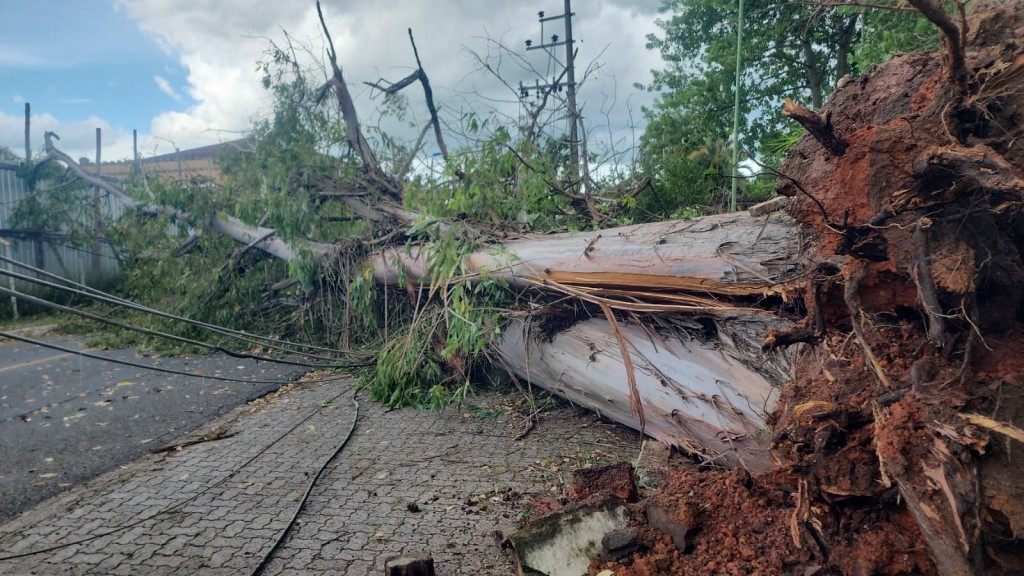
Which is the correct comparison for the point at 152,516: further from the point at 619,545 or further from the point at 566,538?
the point at 619,545

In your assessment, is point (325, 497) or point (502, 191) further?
point (502, 191)

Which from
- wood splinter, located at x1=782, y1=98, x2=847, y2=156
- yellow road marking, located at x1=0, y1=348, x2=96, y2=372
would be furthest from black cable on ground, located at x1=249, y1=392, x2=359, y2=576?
yellow road marking, located at x1=0, y1=348, x2=96, y2=372

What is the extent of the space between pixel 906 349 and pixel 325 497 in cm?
302

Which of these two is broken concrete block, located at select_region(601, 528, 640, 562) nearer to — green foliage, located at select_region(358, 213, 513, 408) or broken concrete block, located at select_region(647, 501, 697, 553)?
broken concrete block, located at select_region(647, 501, 697, 553)

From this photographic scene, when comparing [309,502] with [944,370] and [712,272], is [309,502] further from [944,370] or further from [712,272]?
[944,370]

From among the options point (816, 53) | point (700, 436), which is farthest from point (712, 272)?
point (816, 53)

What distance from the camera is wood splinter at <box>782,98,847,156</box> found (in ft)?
7.55

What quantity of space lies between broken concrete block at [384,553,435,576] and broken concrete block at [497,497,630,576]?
370mm

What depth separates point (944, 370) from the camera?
210 centimetres

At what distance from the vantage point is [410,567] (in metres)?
2.55

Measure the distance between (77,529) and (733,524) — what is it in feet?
10.7

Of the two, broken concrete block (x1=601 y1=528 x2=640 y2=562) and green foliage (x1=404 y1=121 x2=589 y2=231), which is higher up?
green foliage (x1=404 y1=121 x2=589 y2=231)

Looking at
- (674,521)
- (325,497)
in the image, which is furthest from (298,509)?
(674,521)

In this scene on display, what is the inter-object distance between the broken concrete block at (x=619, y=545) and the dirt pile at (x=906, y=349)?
4 cm
